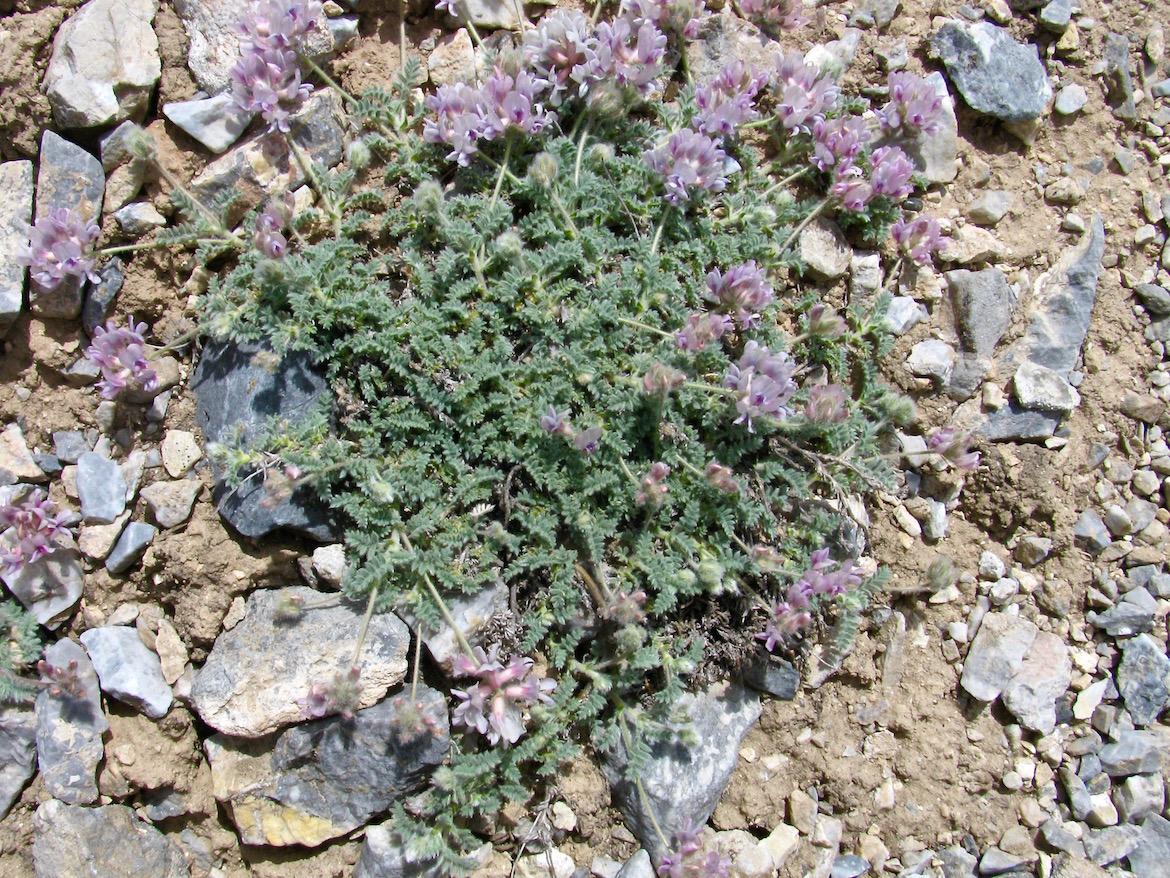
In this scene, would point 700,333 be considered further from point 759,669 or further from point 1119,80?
point 1119,80

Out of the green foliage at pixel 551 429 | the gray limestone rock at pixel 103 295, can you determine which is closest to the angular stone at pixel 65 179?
the gray limestone rock at pixel 103 295

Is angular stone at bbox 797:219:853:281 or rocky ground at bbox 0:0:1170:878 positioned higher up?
angular stone at bbox 797:219:853:281

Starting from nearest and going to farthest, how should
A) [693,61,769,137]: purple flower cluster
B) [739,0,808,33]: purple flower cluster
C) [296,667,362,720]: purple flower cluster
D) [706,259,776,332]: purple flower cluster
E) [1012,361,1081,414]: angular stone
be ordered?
[296,667,362,720]: purple flower cluster, [706,259,776,332]: purple flower cluster, [693,61,769,137]: purple flower cluster, [1012,361,1081,414]: angular stone, [739,0,808,33]: purple flower cluster

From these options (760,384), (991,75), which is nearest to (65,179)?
(760,384)

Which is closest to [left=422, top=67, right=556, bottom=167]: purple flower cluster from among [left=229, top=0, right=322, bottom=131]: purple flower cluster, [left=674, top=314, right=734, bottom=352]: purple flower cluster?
[left=229, top=0, right=322, bottom=131]: purple flower cluster

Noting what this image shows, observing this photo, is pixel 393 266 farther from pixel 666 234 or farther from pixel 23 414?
pixel 23 414

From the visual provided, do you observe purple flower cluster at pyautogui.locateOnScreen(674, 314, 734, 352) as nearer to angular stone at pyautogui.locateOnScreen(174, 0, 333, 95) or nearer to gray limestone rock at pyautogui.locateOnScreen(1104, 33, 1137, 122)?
angular stone at pyautogui.locateOnScreen(174, 0, 333, 95)
